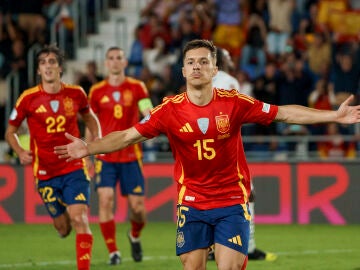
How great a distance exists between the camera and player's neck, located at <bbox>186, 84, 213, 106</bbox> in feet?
25.5

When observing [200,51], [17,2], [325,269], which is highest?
[17,2]

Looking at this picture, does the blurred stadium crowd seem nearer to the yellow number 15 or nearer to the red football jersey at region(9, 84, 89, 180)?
the red football jersey at region(9, 84, 89, 180)

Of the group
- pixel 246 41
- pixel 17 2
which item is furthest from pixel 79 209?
pixel 17 2

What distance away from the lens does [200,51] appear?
25.5ft

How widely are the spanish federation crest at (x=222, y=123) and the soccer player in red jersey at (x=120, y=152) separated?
4.40 meters

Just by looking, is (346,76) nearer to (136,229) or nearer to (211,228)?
(136,229)

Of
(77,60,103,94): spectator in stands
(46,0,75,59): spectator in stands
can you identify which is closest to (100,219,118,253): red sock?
(77,60,103,94): spectator in stands

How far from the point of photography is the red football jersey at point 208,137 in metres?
7.73

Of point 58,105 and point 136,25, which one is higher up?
point 136,25

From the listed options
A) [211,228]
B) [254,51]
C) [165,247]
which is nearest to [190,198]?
[211,228]

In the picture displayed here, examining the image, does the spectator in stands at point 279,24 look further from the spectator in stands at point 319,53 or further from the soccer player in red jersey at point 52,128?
the soccer player in red jersey at point 52,128

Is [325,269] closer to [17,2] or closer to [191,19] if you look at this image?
[191,19]

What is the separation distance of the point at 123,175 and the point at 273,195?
4812 millimetres

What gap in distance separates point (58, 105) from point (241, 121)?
319 centimetres
